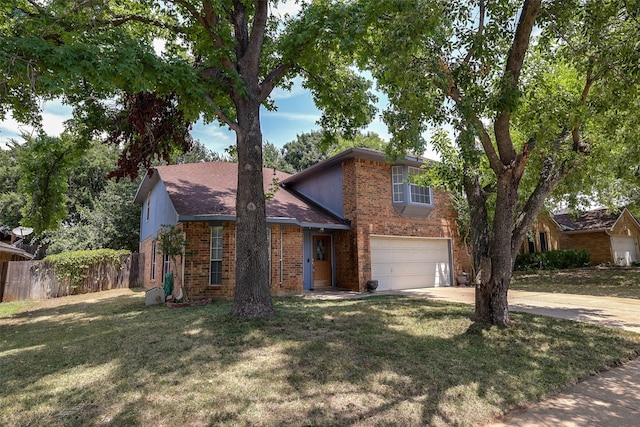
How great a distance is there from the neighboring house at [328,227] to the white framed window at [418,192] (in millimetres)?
46

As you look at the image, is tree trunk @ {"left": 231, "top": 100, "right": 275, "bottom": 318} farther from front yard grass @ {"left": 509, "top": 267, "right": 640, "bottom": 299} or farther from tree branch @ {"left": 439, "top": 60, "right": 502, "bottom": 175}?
front yard grass @ {"left": 509, "top": 267, "right": 640, "bottom": 299}

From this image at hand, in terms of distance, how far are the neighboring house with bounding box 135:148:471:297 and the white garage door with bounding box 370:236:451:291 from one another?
4 cm

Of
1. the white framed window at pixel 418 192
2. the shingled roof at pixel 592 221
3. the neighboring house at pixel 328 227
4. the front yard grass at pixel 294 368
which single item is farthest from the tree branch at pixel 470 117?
the shingled roof at pixel 592 221

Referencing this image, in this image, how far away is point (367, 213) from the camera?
45.3 ft

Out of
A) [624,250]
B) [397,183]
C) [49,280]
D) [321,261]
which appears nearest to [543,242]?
[624,250]

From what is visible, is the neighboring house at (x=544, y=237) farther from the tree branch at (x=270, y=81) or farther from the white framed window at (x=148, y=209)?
the white framed window at (x=148, y=209)

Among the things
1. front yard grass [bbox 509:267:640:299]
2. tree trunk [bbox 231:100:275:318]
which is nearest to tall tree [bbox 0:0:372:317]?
tree trunk [bbox 231:100:275:318]

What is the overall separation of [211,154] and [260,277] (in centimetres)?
3244

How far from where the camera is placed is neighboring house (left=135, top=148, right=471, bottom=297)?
11820mm

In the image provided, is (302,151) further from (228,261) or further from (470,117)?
(470,117)

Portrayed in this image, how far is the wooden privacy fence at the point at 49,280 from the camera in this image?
14.2 meters

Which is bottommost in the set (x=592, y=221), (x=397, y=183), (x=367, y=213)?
(x=367, y=213)

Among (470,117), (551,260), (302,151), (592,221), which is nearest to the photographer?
(470,117)

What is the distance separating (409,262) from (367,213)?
3182 millimetres
